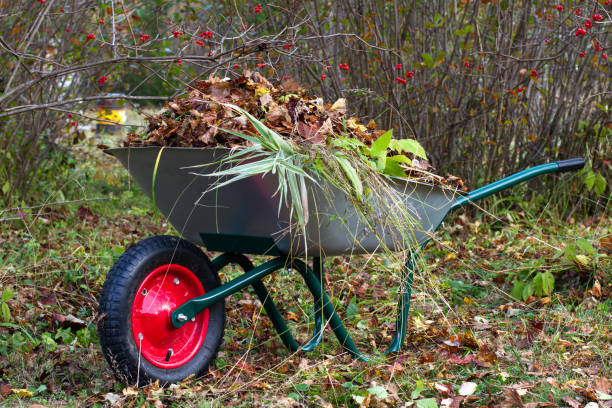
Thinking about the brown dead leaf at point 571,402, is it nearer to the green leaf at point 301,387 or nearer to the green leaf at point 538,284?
the green leaf at point 301,387

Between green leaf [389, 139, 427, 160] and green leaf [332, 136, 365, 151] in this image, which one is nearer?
green leaf [332, 136, 365, 151]

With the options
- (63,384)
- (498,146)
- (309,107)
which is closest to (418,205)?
(309,107)

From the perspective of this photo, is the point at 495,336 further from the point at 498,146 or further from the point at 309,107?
the point at 498,146

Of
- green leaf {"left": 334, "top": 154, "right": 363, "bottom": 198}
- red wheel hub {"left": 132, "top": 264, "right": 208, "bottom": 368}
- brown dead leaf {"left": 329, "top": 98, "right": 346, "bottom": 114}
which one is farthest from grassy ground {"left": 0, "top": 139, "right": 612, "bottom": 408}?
brown dead leaf {"left": 329, "top": 98, "right": 346, "bottom": 114}

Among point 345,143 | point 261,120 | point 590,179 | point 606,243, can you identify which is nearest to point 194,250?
point 261,120

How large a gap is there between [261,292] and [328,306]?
0.26 m

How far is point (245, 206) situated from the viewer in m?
2.01

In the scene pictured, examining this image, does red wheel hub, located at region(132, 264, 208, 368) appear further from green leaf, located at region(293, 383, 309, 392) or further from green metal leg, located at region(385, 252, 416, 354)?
green metal leg, located at region(385, 252, 416, 354)

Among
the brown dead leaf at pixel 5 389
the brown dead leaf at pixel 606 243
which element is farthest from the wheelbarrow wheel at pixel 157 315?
the brown dead leaf at pixel 606 243

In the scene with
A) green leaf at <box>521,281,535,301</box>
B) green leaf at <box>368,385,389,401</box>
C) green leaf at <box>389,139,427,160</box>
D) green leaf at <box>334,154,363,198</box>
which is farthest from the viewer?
green leaf at <box>521,281,535,301</box>

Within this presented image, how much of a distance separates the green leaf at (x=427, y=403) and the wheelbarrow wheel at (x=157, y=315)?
28.5 inches

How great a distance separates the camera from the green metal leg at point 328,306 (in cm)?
234

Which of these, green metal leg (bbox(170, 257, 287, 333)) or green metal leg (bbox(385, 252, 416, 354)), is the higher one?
green metal leg (bbox(170, 257, 287, 333))

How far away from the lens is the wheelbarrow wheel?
195cm
